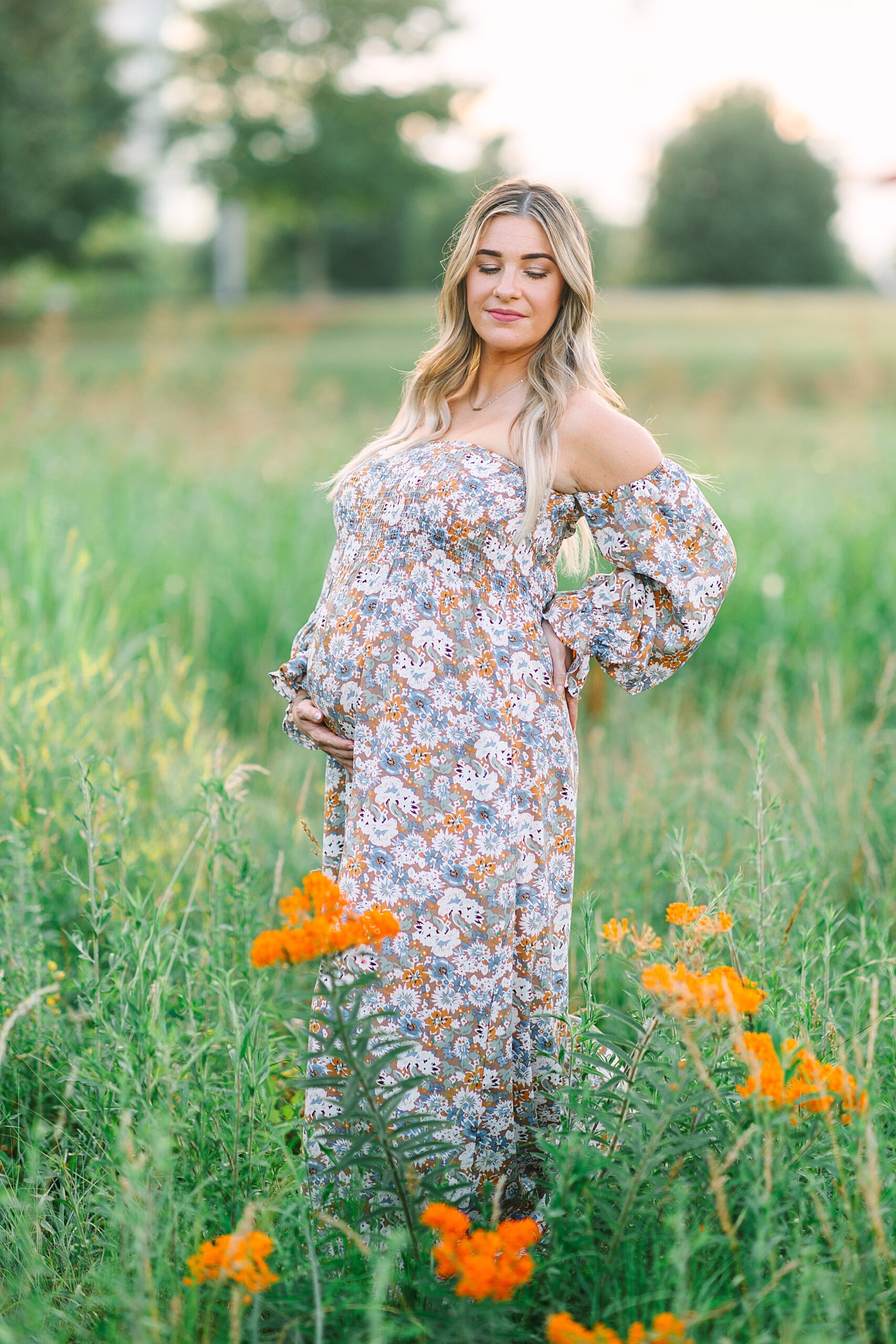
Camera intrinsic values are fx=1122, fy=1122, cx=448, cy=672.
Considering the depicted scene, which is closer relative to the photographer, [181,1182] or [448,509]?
[181,1182]

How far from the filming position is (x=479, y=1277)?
48.7 inches

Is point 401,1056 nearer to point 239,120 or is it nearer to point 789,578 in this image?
point 789,578

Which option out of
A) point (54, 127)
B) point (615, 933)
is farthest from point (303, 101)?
point (615, 933)

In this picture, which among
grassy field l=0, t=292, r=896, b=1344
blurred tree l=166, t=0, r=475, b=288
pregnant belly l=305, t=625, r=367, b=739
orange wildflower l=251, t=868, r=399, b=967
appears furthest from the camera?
blurred tree l=166, t=0, r=475, b=288

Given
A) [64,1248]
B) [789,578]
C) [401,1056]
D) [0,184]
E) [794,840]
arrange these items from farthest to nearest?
[0,184] < [789,578] < [794,840] < [401,1056] < [64,1248]

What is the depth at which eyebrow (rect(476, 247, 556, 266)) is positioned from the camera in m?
2.30

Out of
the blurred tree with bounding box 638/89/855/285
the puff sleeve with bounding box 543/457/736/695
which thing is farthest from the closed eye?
the blurred tree with bounding box 638/89/855/285

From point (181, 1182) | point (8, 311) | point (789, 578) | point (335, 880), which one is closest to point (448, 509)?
point (335, 880)

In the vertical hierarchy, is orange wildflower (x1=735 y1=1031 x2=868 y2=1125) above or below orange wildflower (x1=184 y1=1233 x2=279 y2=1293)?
above

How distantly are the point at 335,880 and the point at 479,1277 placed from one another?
1082 millimetres

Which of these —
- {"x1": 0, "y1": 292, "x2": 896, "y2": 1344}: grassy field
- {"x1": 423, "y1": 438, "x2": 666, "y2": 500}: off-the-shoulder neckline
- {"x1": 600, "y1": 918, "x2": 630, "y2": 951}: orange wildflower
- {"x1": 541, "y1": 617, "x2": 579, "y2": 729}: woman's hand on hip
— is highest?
{"x1": 423, "y1": 438, "x2": 666, "y2": 500}: off-the-shoulder neckline

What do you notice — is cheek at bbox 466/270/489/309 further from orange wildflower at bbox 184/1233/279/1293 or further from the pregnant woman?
orange wildflower at bbox 184/1233/279/1293

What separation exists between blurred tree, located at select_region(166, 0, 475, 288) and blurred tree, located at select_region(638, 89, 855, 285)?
52.1ft

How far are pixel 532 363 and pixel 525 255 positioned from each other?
22cm
